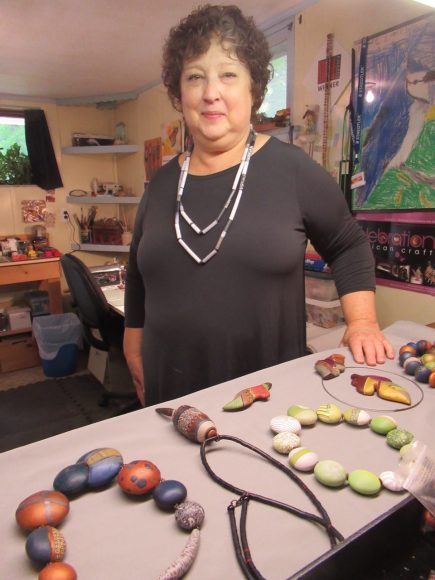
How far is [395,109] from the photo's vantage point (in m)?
1.67

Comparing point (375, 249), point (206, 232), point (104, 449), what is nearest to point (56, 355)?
point (375, 249)

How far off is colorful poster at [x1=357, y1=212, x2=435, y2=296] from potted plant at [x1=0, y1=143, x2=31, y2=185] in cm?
290

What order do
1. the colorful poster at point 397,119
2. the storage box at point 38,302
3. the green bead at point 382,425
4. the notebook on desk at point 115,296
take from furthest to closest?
the storage box at point 38,302, the notebook on desk at point 115,296, the colorful poster at point 397,119, the green bead at point 382,425

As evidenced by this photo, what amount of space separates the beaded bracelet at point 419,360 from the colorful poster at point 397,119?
3.04 ft

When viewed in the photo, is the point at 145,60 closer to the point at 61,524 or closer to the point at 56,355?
the point at 56,355

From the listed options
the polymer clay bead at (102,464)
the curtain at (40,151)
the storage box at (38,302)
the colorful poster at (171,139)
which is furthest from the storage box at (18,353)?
the polymer clay bead at (102,464)

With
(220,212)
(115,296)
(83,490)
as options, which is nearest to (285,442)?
(83,490)

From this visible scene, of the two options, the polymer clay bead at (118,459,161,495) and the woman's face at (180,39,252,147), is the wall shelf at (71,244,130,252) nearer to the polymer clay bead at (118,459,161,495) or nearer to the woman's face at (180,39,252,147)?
the woman's face at (180,39,252,147)

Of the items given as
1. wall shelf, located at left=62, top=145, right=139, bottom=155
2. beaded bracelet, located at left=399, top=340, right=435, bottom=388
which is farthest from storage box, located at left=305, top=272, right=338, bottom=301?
wall shelf, located at left=62, top=145, right=139, bottom=155

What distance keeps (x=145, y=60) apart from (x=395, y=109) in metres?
1.69

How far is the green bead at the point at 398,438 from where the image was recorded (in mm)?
580

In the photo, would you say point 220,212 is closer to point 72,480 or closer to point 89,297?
point 72,480

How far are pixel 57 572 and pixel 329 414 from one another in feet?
1.34

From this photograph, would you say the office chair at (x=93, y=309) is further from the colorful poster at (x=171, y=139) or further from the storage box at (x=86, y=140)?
the storage box at (x=86, y=140)
